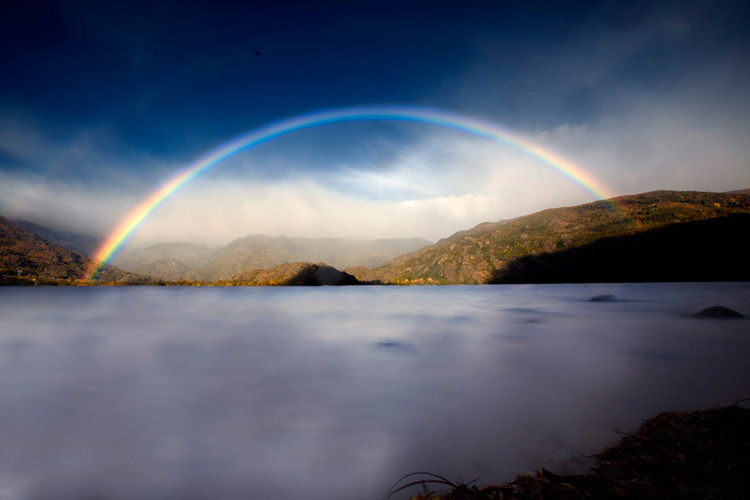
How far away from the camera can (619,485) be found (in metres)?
3.11

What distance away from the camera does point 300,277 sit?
16875 centimetres

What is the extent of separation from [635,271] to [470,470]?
16594cm

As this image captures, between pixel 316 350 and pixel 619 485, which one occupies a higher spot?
pixel 619 485

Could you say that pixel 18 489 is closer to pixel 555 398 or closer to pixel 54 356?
pixel 555 398

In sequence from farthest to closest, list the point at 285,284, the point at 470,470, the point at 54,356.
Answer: the point at 285,284, the point at 54,356, the point at 470,470

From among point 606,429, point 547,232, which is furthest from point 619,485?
point 547,232

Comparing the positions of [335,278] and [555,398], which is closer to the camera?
[555,398]

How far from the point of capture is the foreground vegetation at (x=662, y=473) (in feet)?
9.77

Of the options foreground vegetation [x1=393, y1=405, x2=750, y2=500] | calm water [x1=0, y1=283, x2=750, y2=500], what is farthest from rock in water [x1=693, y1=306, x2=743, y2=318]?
foreground vegetation [x1=393, y1=405, x2=750, y2=500]

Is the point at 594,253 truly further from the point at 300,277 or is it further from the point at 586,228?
the point at 300,277

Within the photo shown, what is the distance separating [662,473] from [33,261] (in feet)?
795

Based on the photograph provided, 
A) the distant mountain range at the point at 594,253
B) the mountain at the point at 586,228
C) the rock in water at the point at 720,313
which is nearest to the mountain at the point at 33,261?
the distant mountain range at the point at 594,253

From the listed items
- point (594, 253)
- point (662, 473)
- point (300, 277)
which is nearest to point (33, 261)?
point (300, 277)

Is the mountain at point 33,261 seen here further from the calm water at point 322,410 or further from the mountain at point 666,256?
the mountain at point 666,256
